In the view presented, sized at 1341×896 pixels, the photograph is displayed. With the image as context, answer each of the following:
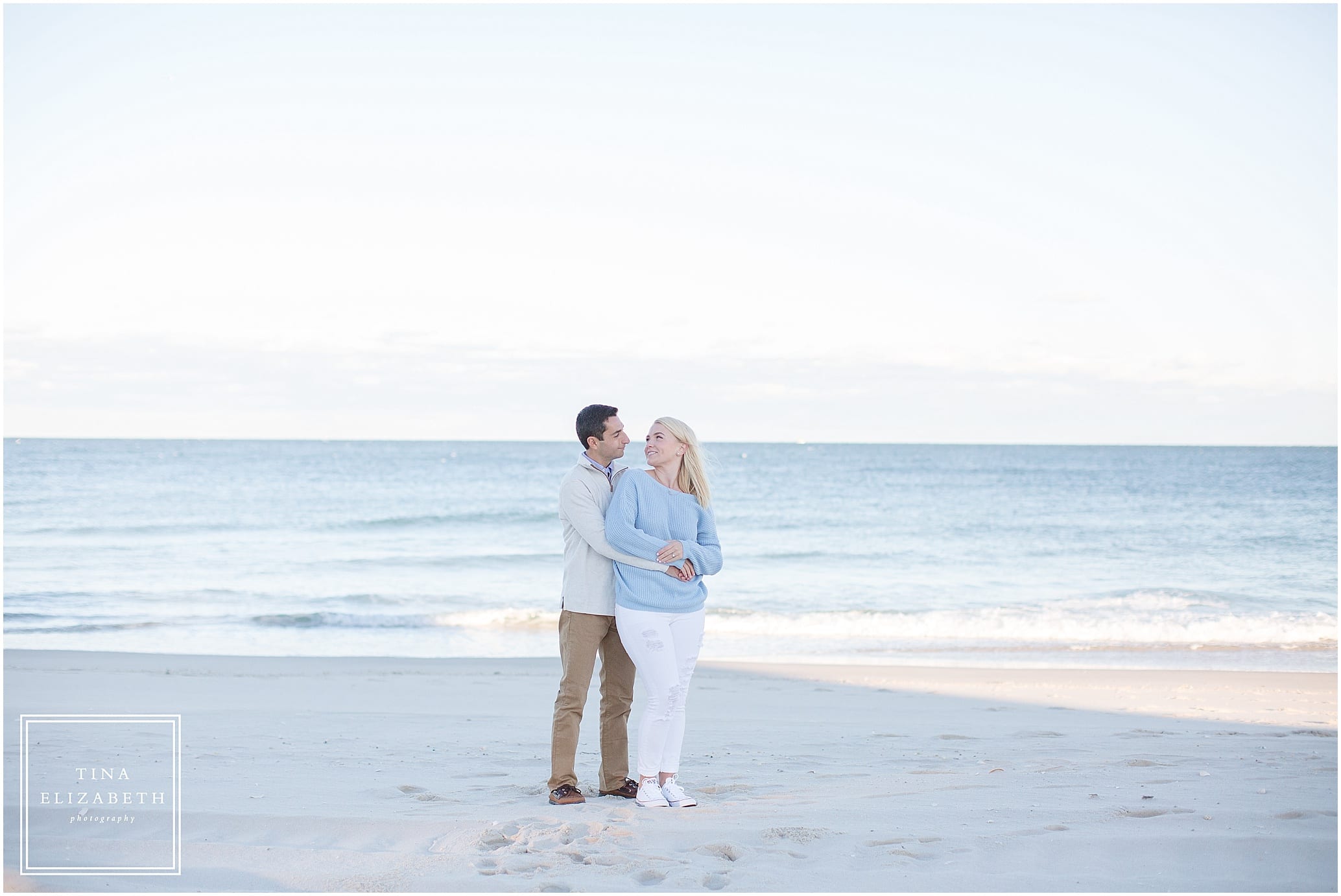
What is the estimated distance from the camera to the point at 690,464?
413 centimetres

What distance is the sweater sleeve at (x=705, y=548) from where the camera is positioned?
4.02 meters

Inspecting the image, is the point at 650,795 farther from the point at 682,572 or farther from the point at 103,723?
the point at 103,723

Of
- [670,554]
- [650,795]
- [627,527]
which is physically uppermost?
[627,527]

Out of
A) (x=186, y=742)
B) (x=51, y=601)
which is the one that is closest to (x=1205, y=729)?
(x=186, y=742)

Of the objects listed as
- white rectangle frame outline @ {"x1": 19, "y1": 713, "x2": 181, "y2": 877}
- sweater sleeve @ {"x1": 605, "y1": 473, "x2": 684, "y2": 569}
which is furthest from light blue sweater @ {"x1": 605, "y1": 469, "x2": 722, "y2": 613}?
white rectangle frame outline @ {"x1": 19, "y1": 713, "x2": 181, "y2": 877}

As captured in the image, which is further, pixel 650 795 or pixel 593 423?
pixel 593 423

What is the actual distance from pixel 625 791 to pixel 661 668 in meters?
0.72

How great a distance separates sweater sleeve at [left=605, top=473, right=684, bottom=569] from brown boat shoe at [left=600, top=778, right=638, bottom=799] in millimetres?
1097

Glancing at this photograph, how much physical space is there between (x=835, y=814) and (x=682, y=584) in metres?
1.13

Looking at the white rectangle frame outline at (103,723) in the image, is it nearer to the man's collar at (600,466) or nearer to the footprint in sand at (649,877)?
the footprint in sand at (649,877)

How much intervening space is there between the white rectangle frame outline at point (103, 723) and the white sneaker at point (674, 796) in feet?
6.10

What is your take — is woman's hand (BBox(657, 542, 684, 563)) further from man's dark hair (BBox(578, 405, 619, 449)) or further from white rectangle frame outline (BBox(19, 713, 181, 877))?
white rectangle frame outline (BBox(19, 713, 181, 877))

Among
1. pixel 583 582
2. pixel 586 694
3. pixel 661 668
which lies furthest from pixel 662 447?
pixel 586 694

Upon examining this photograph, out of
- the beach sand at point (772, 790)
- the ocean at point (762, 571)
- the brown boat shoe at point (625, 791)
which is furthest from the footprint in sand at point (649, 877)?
the ocean at point (762, 571)
